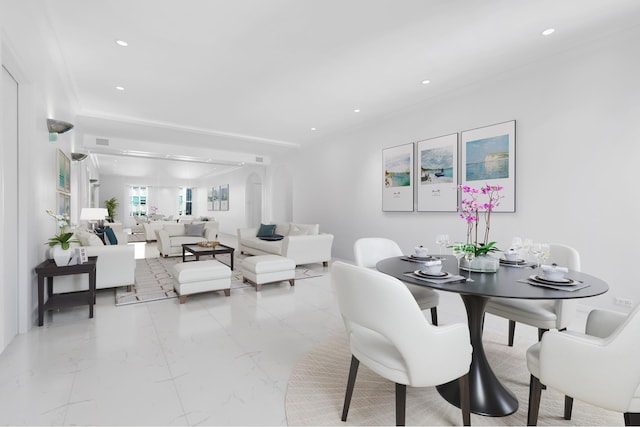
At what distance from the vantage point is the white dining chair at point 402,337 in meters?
A: 1.36

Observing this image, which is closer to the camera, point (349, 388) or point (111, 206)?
point (349, 388)

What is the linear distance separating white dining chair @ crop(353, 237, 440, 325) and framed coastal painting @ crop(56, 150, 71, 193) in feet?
12.8

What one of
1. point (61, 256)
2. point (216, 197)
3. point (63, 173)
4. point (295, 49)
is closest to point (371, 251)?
point (295, 49)

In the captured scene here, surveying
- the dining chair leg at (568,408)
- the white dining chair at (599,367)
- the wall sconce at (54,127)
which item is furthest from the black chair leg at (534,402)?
the wall sconce at (54,127)

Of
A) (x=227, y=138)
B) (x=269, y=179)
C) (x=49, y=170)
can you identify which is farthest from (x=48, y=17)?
(x=269, y=179)

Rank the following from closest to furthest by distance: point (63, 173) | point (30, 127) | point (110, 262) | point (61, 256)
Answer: point (30, 127)
point (61, 256)
point (110, 262)
point (63, 173)

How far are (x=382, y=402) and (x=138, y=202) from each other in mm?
16336

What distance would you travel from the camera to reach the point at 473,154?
439 centimetres

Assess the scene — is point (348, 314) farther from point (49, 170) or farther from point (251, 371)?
point (49, 170)

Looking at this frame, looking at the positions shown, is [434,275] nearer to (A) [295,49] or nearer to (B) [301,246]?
(A) [295,49]

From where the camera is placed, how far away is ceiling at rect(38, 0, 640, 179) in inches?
111

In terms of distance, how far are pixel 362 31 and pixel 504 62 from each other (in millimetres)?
1915

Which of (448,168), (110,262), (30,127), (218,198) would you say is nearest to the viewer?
(30,127)

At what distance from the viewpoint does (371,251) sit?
2963 millimetres
